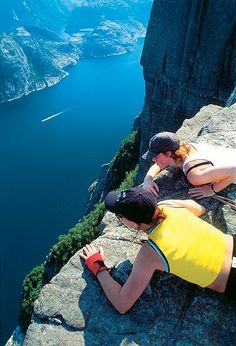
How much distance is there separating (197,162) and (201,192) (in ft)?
1.79

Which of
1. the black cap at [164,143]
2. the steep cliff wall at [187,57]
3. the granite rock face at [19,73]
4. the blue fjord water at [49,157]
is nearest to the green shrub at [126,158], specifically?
the steep cliff wall at [187,57]

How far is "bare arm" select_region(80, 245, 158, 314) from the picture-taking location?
18.5 feet

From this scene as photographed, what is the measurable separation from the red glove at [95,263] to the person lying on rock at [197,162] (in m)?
1.81

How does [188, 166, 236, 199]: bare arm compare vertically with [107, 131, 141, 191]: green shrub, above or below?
above

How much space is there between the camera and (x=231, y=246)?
18.9ft

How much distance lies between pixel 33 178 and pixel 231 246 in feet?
278

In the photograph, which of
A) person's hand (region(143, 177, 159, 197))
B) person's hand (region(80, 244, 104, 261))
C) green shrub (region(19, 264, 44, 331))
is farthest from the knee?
green shrub (region(19, 264, 44, 331))

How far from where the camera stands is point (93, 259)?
6.61 metres

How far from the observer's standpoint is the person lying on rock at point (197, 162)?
7113mm

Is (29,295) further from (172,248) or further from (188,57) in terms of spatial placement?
(172,248)

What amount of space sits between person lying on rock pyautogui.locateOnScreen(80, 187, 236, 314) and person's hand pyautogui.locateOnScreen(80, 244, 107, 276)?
671mm

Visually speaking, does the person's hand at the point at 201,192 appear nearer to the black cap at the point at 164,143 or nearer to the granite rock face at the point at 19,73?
the black cap at the point at 164,143

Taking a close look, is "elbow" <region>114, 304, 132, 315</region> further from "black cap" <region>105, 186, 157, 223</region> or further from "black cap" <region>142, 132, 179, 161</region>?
"black cap" <region>142, 132, 179, 161</region>

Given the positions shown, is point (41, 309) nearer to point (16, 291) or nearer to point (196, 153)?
point (196, 153)
